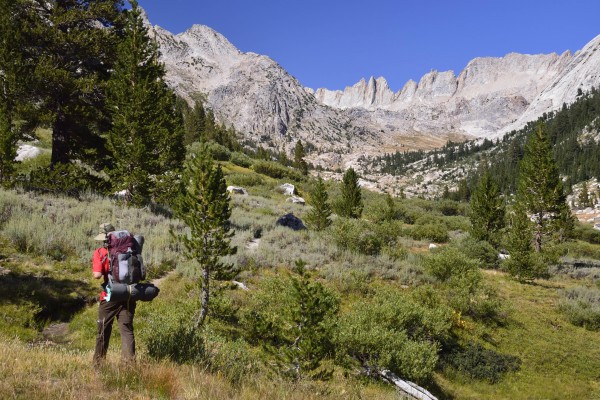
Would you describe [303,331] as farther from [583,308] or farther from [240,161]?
[240,161]

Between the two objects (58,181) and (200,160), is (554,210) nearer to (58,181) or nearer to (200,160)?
(200,160)

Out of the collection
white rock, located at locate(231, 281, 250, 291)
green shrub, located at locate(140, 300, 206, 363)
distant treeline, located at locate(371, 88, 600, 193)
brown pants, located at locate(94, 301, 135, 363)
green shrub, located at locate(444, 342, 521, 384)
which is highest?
distant treeline, located at locate(371, 88, 600, 193)

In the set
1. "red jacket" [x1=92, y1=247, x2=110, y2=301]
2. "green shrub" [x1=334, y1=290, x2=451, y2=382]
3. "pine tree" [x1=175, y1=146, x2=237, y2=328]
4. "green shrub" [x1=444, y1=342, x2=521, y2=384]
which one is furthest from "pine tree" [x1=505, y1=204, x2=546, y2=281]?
"red jacket" [x1=92, y1=247, x2=110, y2=301]

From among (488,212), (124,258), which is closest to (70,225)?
(124,258)

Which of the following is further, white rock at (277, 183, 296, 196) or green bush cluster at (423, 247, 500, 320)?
white rock at (277, 183, 296, 196)

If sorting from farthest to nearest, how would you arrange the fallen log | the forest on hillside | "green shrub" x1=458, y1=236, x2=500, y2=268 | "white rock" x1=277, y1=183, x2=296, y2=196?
1. "white rock" x1=277, y1=183, x2=296, y2=196
2. "green shrub" x1=458, y1=236, x2=500, y2=268
3. the fallen log
4. the forest on hillside

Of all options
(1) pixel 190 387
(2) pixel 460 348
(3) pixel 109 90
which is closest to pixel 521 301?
(2) pixel 460 348

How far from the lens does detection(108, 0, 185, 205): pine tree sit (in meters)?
A: 18.3

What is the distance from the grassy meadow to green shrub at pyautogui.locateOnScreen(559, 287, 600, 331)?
0.20ft

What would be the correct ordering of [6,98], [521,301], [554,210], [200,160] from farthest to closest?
[554,210] → [521,301] → [6,98] → [200,160]

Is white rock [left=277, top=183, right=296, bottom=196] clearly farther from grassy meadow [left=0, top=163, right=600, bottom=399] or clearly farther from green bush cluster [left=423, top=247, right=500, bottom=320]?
green bush cluster [left=423, top=247, right=500, bottom=320]

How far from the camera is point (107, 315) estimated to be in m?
5.55

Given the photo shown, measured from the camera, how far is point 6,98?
1708cm

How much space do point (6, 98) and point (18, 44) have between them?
2573mm
